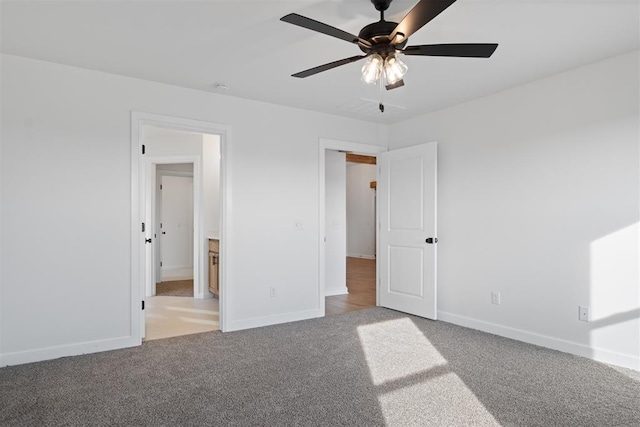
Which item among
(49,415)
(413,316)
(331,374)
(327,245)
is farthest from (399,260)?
(49,415)

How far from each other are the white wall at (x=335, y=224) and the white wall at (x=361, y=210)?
475 centimetres

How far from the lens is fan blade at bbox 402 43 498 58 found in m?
2.02

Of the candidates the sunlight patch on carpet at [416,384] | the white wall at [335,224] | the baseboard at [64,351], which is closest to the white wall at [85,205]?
the baseboard at [64,351]

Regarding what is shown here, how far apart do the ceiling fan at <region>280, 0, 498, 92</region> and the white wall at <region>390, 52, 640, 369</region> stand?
1709mm

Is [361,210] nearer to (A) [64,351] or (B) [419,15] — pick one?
(A) [64,351]

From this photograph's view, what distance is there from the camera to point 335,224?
608 cm

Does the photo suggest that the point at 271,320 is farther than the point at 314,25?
Yes

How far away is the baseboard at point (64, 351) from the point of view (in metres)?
2.96

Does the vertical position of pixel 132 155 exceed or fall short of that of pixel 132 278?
it exceeds it

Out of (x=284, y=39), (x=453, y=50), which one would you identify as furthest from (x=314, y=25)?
(x=284, y=39)

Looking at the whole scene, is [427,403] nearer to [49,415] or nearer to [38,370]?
[49,415]

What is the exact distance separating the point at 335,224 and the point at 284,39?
367 cm

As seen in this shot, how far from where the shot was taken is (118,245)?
341 cm

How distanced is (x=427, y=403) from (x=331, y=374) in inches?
28.3
